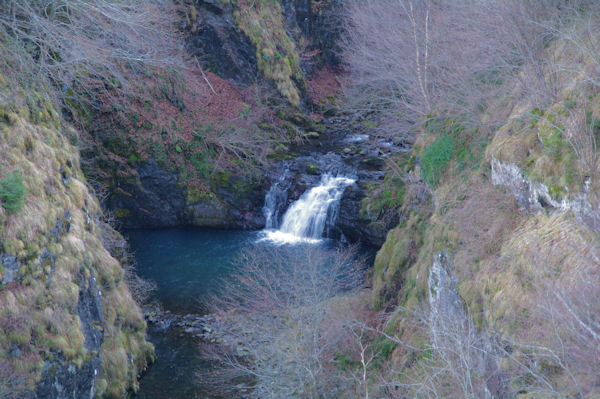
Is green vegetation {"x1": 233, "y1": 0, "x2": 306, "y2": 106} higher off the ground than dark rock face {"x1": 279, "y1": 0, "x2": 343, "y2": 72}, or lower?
lower

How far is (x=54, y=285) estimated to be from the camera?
9398mm

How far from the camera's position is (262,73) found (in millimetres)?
29203

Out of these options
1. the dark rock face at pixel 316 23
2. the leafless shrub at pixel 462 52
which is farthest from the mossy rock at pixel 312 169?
the dark rock face at pixel 316 23

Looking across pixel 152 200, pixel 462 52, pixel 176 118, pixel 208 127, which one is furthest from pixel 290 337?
pixel 176 118

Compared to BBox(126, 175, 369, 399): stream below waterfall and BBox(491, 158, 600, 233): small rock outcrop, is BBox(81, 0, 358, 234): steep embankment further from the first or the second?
BBox(491, 158, 600, 233): small rock outcrop

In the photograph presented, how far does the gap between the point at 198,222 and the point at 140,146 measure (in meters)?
4.79

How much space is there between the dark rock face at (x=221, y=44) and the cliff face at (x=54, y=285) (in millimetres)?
16121

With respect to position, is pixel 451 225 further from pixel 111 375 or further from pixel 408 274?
pixel 111 375

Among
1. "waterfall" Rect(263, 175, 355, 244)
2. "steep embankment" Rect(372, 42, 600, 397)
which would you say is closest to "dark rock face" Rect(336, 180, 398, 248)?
"waterfall" Rect(263, 175, 355, 244)

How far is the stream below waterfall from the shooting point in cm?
1231

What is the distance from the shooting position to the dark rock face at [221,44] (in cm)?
2755

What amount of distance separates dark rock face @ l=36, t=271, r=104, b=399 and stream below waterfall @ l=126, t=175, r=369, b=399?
2204 millimetres

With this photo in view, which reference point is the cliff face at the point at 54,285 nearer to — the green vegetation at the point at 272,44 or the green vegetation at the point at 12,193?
the green vegetation at the point at 12,193

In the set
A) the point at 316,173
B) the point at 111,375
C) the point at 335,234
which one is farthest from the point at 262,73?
the point at 111,375
